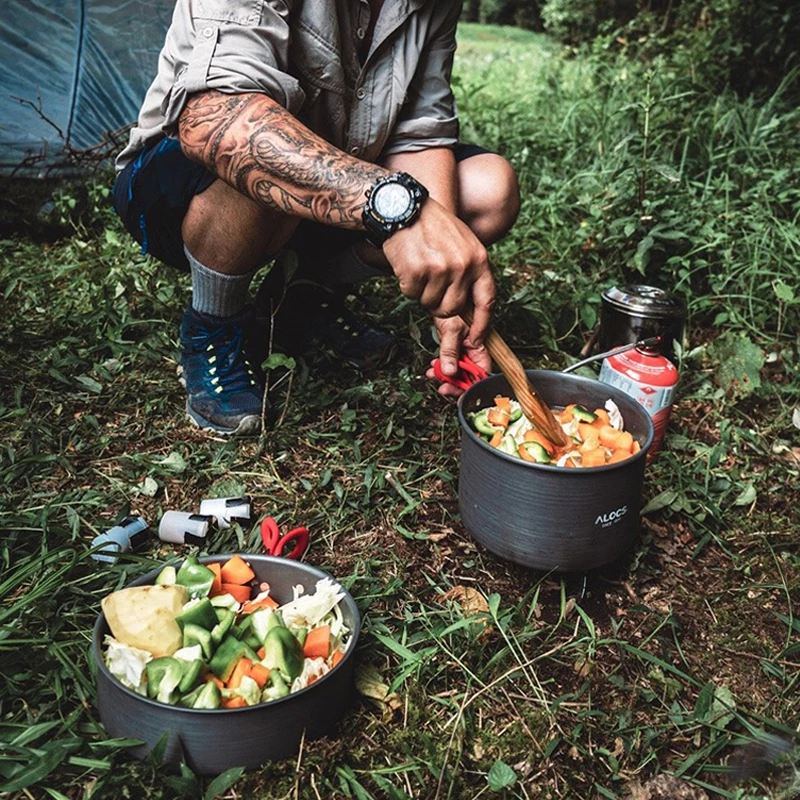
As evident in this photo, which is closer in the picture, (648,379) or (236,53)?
(236,53)

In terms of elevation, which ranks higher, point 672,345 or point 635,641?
point 672,345

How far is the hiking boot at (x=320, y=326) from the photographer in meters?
2.58

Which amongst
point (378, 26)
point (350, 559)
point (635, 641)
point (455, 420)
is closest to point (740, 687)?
point (635, 641)

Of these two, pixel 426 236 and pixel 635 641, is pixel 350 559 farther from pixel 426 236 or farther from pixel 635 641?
pixel 426 236

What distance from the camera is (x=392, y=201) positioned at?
1598 mm

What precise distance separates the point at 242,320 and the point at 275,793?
134 centimetres

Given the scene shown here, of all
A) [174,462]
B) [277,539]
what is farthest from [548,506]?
[174,462]

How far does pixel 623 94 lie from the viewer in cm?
465

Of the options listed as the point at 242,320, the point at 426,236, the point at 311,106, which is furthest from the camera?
the point at 242,320

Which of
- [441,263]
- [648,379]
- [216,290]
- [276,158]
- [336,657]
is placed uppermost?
[276,158]

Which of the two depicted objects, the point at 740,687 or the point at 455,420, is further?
the point at 455,420

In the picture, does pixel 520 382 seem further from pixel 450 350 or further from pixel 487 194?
pixel 487 194

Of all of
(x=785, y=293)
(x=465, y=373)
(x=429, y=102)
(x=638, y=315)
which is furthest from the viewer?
(x=785, y=293)

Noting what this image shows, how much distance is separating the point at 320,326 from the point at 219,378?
0.46 metres
